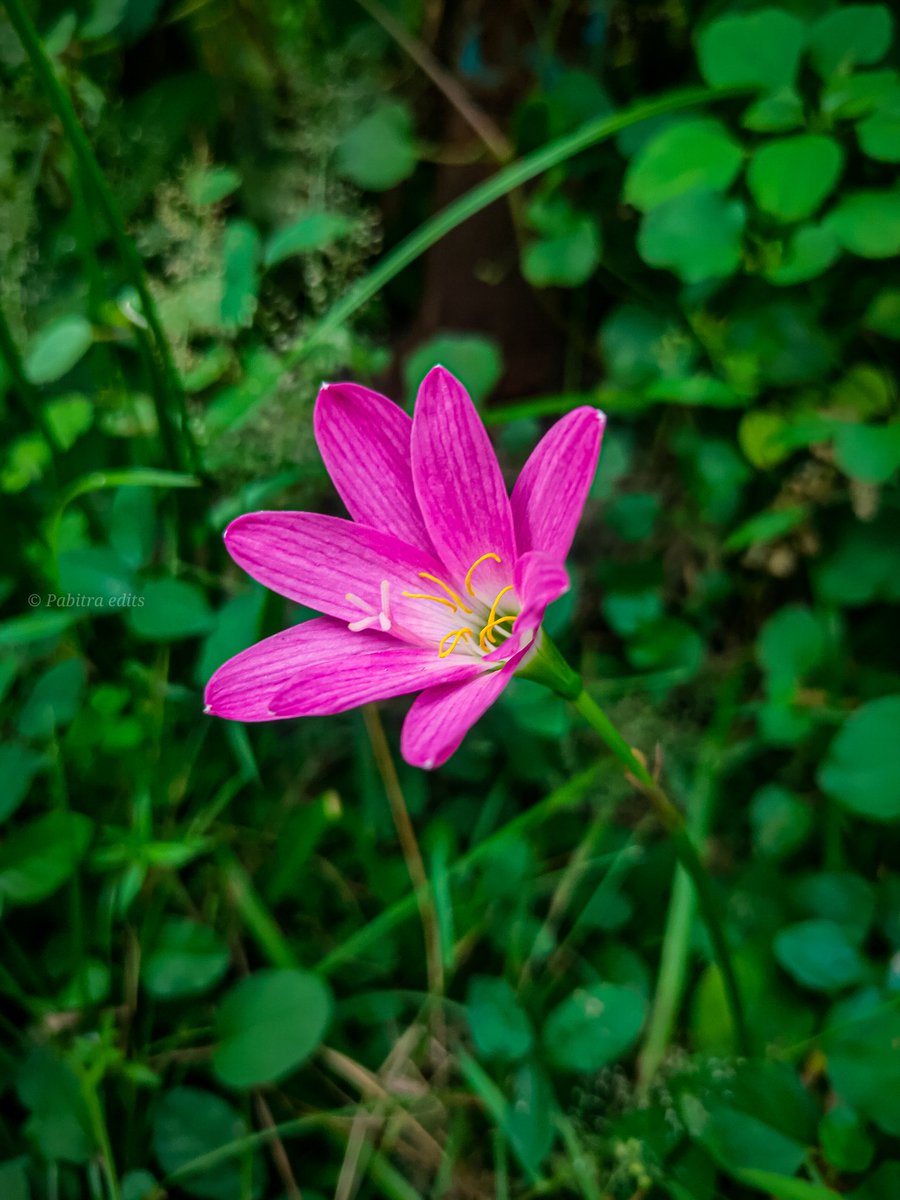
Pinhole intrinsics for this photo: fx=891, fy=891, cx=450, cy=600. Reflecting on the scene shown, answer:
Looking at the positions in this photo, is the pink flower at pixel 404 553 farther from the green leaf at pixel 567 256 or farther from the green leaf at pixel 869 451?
the green leaf at pixel 567 256

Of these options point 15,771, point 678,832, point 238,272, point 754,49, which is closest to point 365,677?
point 678,832

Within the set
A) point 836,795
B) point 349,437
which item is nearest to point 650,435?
point 836,795

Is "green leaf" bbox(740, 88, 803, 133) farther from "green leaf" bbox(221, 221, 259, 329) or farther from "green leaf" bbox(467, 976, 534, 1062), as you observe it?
"green leaf" bbox(467, 976, 534, 1062)

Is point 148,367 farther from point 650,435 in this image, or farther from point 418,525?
point 650,435

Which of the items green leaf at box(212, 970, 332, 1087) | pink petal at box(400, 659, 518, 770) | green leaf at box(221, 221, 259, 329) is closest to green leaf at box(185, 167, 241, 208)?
green leaf at box(221, 221, 259, 329)

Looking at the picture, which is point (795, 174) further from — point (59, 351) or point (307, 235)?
point (59, 351)

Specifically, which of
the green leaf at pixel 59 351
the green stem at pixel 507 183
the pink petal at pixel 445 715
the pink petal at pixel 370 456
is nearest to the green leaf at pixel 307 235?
the green stem at pixel 507 183

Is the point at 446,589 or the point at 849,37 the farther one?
the point at 849,37
